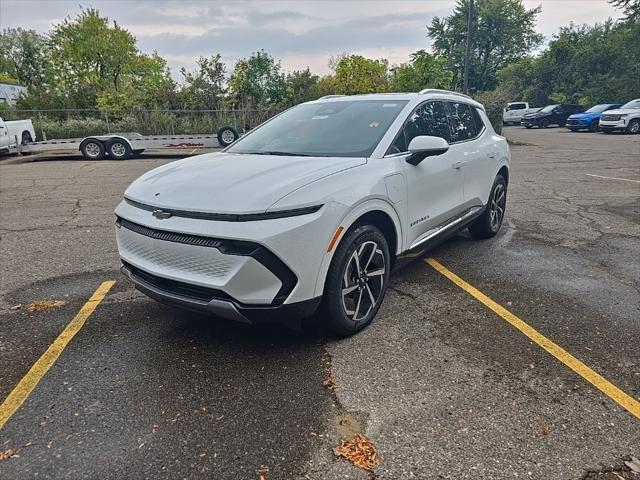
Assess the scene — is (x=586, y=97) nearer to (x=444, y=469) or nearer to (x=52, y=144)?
(x=52, y=144)

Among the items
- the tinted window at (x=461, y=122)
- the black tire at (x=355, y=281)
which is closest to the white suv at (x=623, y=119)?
the tinted window at (x=461, y=122)

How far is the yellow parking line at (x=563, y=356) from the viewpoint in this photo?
253 centimetres

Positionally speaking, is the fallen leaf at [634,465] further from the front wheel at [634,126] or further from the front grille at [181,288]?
the front wheel at [634,126]

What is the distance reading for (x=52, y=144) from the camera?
52.6 feet

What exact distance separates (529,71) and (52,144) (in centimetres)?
4458

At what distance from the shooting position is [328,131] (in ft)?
12.6

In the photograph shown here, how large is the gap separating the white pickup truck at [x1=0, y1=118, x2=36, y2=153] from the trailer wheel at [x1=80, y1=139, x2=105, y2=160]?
272 centimetres

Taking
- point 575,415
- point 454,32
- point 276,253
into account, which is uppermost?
point 454,32

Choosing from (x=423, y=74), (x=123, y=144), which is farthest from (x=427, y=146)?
(x=423, y=74)

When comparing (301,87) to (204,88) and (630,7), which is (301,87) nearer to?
(204,88)

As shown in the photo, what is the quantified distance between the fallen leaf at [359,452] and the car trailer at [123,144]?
1464cm

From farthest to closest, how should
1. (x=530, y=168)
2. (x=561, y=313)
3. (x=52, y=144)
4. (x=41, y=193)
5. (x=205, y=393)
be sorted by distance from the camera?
(x=52, y=144) → (x=530, y=168) → (x=41, y=193) → (x=561, y=313) → (x=205, y=393)

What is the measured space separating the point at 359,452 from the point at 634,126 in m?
29.4

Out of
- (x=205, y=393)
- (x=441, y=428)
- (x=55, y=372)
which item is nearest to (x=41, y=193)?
(x=55, y=372)
